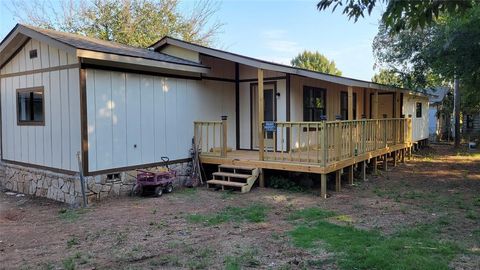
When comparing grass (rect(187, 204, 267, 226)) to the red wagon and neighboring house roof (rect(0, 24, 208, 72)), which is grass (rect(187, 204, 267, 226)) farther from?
neighboring house roof (rect(0, 24, 208, 72))

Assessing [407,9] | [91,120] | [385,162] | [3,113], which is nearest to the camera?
[407,9]

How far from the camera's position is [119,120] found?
835cm

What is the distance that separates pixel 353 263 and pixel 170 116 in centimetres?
633

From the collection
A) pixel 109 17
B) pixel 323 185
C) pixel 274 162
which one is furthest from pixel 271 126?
pixel 109 17

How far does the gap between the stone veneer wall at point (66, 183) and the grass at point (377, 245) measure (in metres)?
4.06

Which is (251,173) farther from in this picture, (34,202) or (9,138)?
(9,138)

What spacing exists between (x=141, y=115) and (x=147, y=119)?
0.64 ft

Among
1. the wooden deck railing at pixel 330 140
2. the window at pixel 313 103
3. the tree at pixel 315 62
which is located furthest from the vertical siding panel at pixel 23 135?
the tree at pixel 315 62

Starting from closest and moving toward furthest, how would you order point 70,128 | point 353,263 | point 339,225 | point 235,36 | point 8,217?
point 353,263 → point 339,225 → point 8,217 → point 70,128 → point 235,36

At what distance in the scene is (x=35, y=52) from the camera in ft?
29.4

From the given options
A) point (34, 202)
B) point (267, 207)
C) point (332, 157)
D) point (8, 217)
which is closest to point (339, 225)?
A: point (267, 207)

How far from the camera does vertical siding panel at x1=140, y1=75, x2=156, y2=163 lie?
889 centimetres

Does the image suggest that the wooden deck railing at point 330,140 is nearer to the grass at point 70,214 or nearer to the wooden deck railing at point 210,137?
the wooden deck railing at point 210,137

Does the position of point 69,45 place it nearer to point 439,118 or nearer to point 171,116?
point 171,116
